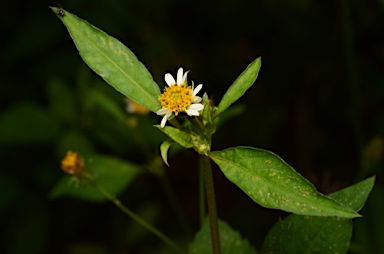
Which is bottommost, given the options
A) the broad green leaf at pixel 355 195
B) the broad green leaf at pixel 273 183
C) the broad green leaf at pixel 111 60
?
the broad green leaf at pixel 355 195

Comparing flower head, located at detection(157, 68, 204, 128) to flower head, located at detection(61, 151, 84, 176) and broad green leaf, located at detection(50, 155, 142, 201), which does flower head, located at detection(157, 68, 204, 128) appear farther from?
broad green leaf, located at detection(50, 155, 142, 201)

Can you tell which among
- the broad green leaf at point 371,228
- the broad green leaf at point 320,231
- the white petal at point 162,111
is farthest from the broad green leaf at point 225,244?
the broad green leaf at point 371,228

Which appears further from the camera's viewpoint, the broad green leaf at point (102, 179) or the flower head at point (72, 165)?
the broad green leaf at point (102, 179)

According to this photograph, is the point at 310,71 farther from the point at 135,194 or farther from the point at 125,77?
the point at 125,77

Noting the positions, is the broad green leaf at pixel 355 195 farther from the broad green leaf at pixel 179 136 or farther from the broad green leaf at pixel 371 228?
the broad green leaf at pixel 371 228

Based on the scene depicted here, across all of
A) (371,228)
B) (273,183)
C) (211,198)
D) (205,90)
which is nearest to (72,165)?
(211,198)

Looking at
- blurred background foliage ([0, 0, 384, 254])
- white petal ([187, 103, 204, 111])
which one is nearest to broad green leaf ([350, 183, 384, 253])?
blurred background foliage ([0, 0, 384, 254])

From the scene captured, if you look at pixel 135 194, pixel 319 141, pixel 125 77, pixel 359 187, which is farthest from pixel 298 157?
pixel 125 77
